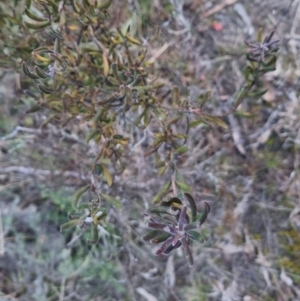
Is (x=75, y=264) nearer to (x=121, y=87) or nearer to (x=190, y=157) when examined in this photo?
(x=190, y=157)

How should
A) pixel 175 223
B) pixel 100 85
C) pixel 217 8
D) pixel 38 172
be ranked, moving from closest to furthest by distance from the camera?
pixel 175 223, pixel 100 85, pixel 38 172, pixel 217 8

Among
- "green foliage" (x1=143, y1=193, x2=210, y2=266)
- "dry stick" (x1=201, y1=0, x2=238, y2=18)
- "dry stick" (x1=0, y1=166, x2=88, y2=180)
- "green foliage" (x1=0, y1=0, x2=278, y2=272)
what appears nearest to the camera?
"green foliage" (x1=143, y1=193, x2=210, y2=266)

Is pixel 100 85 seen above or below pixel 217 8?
below

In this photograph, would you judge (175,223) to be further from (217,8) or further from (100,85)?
(217,8)

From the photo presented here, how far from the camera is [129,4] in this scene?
170 centimetres

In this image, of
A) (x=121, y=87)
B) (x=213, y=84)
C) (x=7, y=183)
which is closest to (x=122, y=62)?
(x=121, y=87)

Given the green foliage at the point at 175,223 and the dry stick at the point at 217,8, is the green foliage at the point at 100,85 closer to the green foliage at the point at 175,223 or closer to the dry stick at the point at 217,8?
the green foliage at the point at 175,223

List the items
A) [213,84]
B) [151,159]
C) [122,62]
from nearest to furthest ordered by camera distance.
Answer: [122,62] < [151,159] < [213,84]

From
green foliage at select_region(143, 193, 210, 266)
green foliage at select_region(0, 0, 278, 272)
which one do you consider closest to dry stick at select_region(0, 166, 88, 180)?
green foliage at select_region(0, 0, 278, 272)

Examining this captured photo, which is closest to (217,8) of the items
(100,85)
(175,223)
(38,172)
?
(100,85)

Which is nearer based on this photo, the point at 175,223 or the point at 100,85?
the point at 175,223

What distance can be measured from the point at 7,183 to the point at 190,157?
2.49 ft

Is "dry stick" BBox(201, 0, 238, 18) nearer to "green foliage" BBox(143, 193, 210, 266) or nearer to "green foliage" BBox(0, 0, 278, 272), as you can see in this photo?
"green foliage" BBox(0, 0, 278, 272)

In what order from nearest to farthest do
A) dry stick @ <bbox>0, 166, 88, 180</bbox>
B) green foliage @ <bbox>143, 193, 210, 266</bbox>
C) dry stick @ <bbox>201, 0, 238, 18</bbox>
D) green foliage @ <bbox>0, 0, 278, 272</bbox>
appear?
green foliage @ <bbox>143, 193, 210, 266</bbox>, green foliage @ <bbox>0, 0, 278, 272</bbox>, dry stick @ <bbox>0, 166, 88, 180</bbox>, dry stick @ <bbox>201, 0, 238, 18</bbox>
